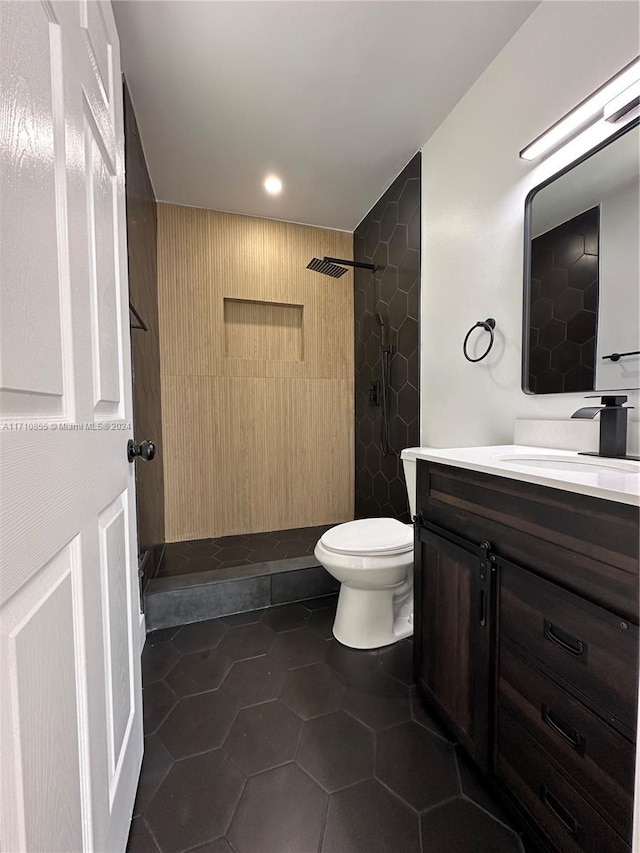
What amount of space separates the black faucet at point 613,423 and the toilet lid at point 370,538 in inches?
31.7

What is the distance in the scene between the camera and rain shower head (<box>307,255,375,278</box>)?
2387 millimetres

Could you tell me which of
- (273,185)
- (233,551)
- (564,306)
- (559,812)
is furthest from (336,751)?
(273,185)

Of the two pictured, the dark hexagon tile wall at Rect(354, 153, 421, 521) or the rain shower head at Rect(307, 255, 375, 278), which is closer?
the dark hexagon tile wall at Rect(354, 153, 421, 521)

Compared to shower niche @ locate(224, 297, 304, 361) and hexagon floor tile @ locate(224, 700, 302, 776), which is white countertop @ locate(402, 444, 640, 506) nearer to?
hexagon floor tile @ locate(224, 700, 302, 776)

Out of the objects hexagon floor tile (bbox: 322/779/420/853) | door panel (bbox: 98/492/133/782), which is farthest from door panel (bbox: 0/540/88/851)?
hexagon floor tile (bbox: 322/779/420/853)

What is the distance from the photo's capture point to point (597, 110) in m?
1.09

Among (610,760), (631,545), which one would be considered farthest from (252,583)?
(631,545)

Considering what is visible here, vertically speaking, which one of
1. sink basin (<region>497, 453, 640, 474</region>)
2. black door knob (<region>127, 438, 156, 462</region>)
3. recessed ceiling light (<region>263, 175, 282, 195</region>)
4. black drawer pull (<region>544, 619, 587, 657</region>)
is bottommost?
black drawer pull (<region>544, 619, 587, 657</region>)

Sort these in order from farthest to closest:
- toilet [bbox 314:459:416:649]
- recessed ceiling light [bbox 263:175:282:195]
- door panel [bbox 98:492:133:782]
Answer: recessed ceiling light [bbox 263:175:282:195] → toilet [bbox 314:459:416:649] → door panel [bbox 98:492:133:782]

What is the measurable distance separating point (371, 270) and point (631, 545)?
2386 millimetres

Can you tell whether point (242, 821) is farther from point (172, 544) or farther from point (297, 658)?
point (172, 544)

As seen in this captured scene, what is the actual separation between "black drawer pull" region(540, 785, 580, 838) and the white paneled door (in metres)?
0.92

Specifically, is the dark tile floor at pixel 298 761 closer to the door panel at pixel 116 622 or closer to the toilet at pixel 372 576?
the toilet at pixel 372 576

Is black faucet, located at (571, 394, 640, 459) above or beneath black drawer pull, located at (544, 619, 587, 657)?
above
